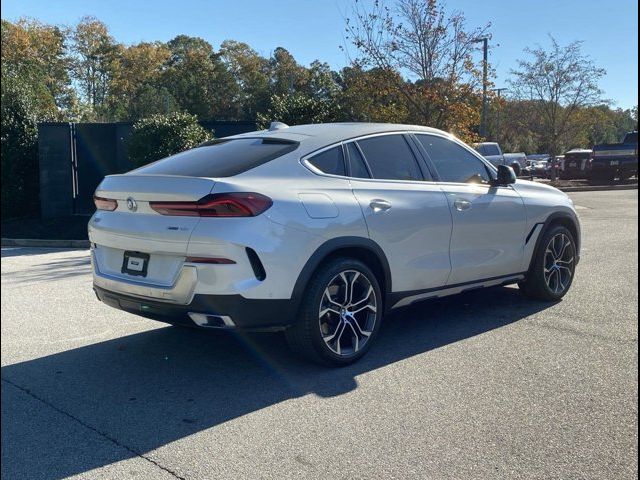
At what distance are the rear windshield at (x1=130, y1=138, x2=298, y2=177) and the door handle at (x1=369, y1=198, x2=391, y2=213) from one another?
27.9 inches

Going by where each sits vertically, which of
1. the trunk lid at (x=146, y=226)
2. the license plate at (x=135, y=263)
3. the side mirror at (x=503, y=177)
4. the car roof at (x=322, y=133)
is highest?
the car roof at (x=322, y=133)

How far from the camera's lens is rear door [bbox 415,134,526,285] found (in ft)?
17.5

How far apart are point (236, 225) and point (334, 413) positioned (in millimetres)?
1289

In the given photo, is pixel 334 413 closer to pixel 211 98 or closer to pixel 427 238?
pixel 427 238

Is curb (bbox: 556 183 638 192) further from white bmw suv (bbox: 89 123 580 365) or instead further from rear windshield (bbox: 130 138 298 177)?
rear windshield (bbox: 130 138 298 177)

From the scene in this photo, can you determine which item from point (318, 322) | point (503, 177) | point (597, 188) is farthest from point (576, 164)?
point (318, 322)

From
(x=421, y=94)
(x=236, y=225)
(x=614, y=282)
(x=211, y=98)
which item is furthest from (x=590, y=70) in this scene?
(x=211, y=98)

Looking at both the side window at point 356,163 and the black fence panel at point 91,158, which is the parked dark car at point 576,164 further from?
the side window at point 356,163

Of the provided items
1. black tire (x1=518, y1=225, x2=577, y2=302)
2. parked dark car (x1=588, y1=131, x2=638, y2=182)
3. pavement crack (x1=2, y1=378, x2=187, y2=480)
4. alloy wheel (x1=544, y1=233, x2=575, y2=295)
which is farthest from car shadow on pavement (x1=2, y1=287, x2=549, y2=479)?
parked dark car (x1=588, y1=131, x2=638, y2=182)

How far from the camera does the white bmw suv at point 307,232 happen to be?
399cm

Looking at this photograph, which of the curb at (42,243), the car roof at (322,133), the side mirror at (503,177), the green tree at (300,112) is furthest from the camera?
the green tree at (300,112)

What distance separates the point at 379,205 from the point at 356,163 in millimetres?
403

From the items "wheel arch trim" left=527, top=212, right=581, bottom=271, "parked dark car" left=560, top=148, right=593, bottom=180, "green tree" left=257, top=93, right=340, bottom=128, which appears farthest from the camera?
"parked dark car" left=560, top=148, right=593, bottom=180

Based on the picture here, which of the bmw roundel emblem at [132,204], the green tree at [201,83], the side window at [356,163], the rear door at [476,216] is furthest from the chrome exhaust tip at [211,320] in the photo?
the green tree at [201,83]
